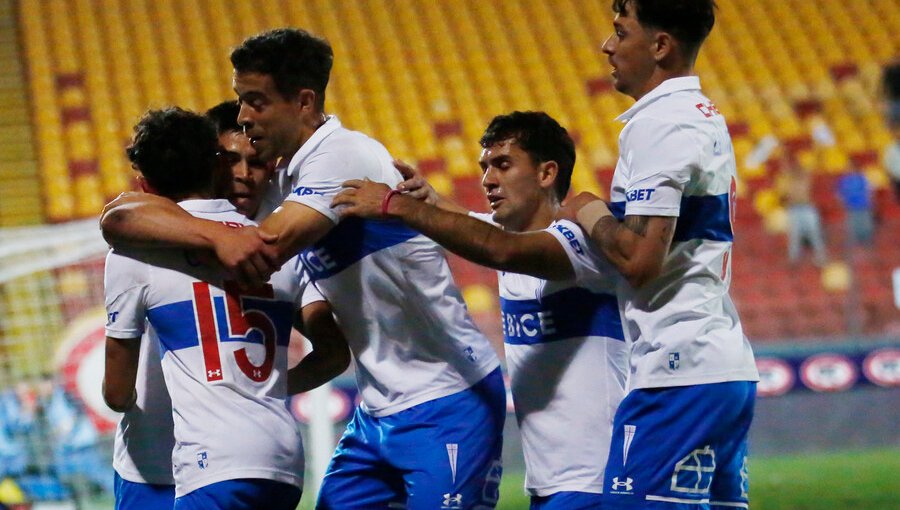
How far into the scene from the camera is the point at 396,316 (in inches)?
142

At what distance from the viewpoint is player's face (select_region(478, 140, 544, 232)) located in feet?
12.6

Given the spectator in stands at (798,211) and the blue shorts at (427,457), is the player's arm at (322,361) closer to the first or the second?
the blue shorts at (427,457)

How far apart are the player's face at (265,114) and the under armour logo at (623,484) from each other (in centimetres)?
134

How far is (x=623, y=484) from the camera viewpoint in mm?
3293

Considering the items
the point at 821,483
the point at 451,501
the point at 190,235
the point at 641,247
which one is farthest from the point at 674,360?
the point at 821,483

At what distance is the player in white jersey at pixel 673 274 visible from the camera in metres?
3.23

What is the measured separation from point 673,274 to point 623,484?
22.7 inches

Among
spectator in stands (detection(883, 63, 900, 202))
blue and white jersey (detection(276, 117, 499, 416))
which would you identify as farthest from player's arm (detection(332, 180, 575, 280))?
spectator in stands (detection(883, 63, 900, 202))

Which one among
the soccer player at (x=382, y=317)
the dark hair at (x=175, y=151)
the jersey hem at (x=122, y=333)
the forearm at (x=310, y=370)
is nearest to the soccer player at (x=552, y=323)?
the soccer player at (x=382, y=317)

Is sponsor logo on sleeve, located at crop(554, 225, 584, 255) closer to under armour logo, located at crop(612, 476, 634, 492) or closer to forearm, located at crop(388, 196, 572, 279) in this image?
forearm, located at crop(388, 196, 572, 279)

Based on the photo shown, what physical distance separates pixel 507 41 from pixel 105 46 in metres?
6.16

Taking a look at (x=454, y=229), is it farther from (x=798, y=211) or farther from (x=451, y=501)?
(x=798, y=211)

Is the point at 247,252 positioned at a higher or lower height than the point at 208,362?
higher

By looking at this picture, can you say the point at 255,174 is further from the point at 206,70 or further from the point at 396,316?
the point at 206,70
